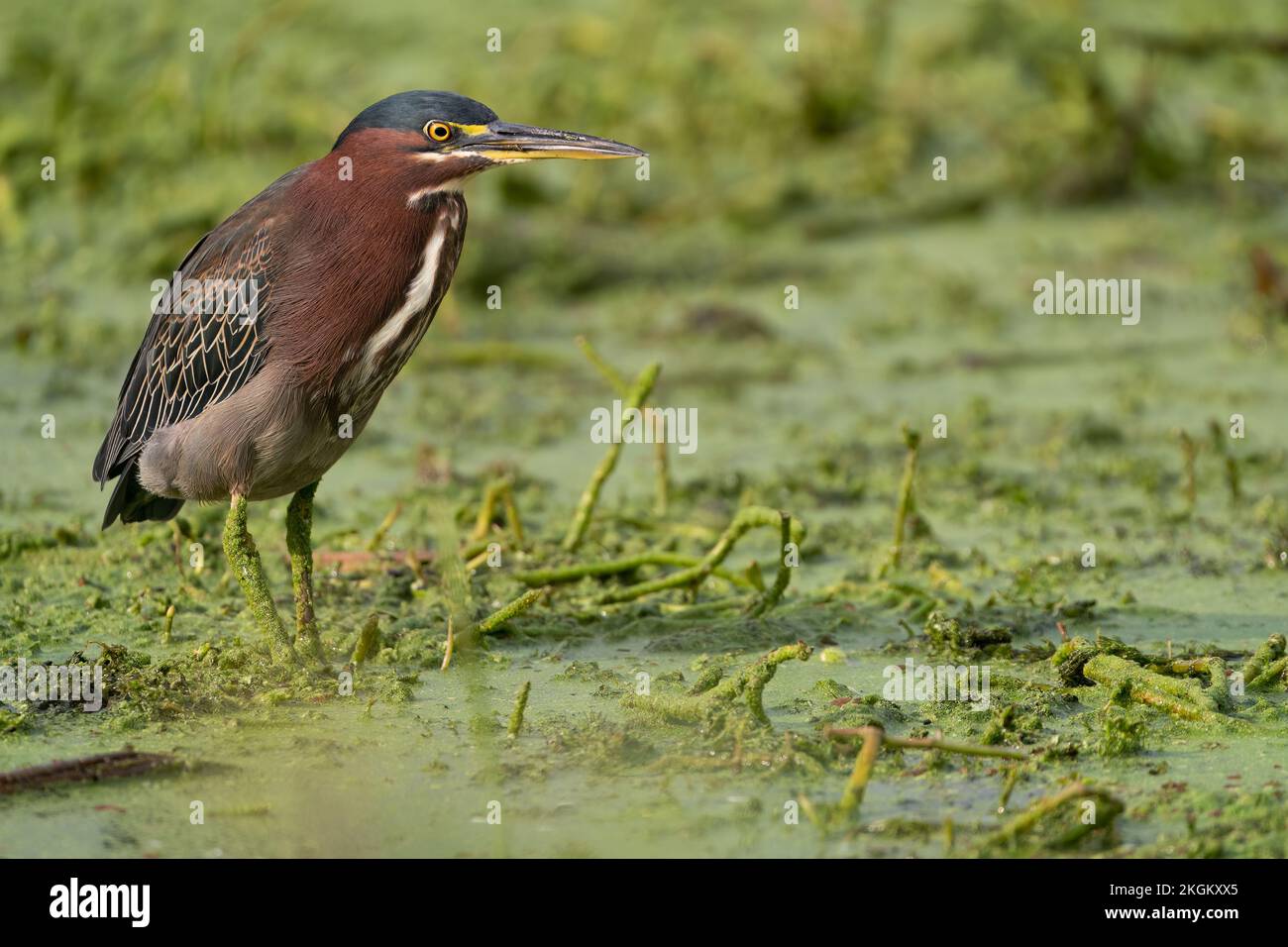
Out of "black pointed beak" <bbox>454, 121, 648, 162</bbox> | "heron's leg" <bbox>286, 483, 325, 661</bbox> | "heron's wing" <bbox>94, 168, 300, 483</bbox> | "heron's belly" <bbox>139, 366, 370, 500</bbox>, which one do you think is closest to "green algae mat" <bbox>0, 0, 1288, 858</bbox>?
"heron's leg" <bbox>286, 483, 325, 661</bbox>

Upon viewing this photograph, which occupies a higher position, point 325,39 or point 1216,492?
point 325,39

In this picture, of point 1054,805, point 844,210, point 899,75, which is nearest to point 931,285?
point 844,210

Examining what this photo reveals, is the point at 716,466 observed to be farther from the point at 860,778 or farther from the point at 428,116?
the point at 860,778

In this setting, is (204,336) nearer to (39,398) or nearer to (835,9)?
(39,398)

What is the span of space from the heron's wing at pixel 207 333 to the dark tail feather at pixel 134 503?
41 millimetres

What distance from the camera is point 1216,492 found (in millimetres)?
6828

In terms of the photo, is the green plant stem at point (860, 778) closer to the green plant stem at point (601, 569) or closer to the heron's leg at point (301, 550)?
the green plant stem at point (601, 569)

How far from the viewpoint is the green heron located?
15.7 feet

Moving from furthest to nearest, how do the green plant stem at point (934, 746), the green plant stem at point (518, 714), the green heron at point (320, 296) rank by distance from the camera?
the green heron at point (320, 296) < the green plant stem at point (518, 714) < the green plant stem at point (934, 746)

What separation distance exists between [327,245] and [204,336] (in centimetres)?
44

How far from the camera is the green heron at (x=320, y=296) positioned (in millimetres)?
4785

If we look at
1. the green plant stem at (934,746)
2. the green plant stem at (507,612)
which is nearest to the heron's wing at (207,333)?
the green plant stem at (507,612)

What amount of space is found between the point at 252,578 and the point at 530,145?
130 cm

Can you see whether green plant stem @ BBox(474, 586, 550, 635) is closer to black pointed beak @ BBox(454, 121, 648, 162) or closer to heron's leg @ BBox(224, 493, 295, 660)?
heron's leg @ BBox(224, 493, 295, 660)
